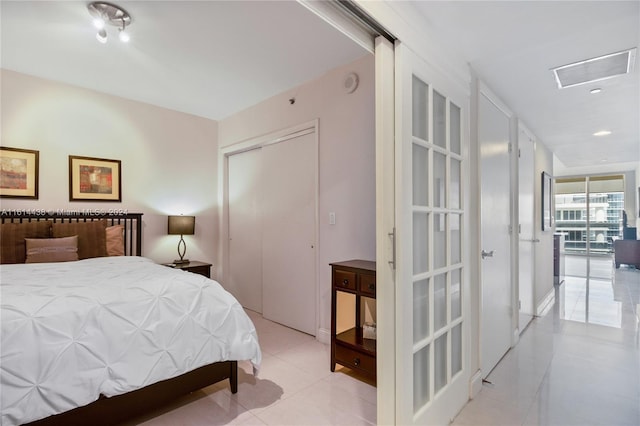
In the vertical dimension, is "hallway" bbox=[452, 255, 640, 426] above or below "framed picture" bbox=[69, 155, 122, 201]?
below

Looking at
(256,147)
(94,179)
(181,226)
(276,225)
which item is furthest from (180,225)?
(256,147)

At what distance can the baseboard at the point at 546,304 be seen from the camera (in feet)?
13.4

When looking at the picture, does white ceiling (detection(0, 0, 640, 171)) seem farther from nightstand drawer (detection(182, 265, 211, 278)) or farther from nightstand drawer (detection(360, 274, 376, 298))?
nightstand drawer (detection(182, 265, 211, 278))

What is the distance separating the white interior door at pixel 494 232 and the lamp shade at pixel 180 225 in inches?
132

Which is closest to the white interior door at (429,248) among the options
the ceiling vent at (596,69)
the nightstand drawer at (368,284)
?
the nightstand drawer at (368,284)

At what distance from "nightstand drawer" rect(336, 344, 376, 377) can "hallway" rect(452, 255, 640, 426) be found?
24.8 inches

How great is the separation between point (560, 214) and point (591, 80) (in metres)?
8.50

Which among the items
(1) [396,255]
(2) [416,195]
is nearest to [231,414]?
(1) [396,255]

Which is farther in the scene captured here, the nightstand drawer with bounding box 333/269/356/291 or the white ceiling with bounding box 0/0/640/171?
the nightstand drawer with bounding box 333/269/356/291

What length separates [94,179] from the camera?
12.0 feet

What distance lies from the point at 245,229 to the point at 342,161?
1.95 metres

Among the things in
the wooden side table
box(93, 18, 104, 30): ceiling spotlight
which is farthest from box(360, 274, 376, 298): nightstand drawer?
box(93, 18, 104, 30): ceiling spotlight

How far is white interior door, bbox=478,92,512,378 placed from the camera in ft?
8.01

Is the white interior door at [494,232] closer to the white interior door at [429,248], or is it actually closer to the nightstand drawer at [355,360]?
the white interior door at [429,248]
